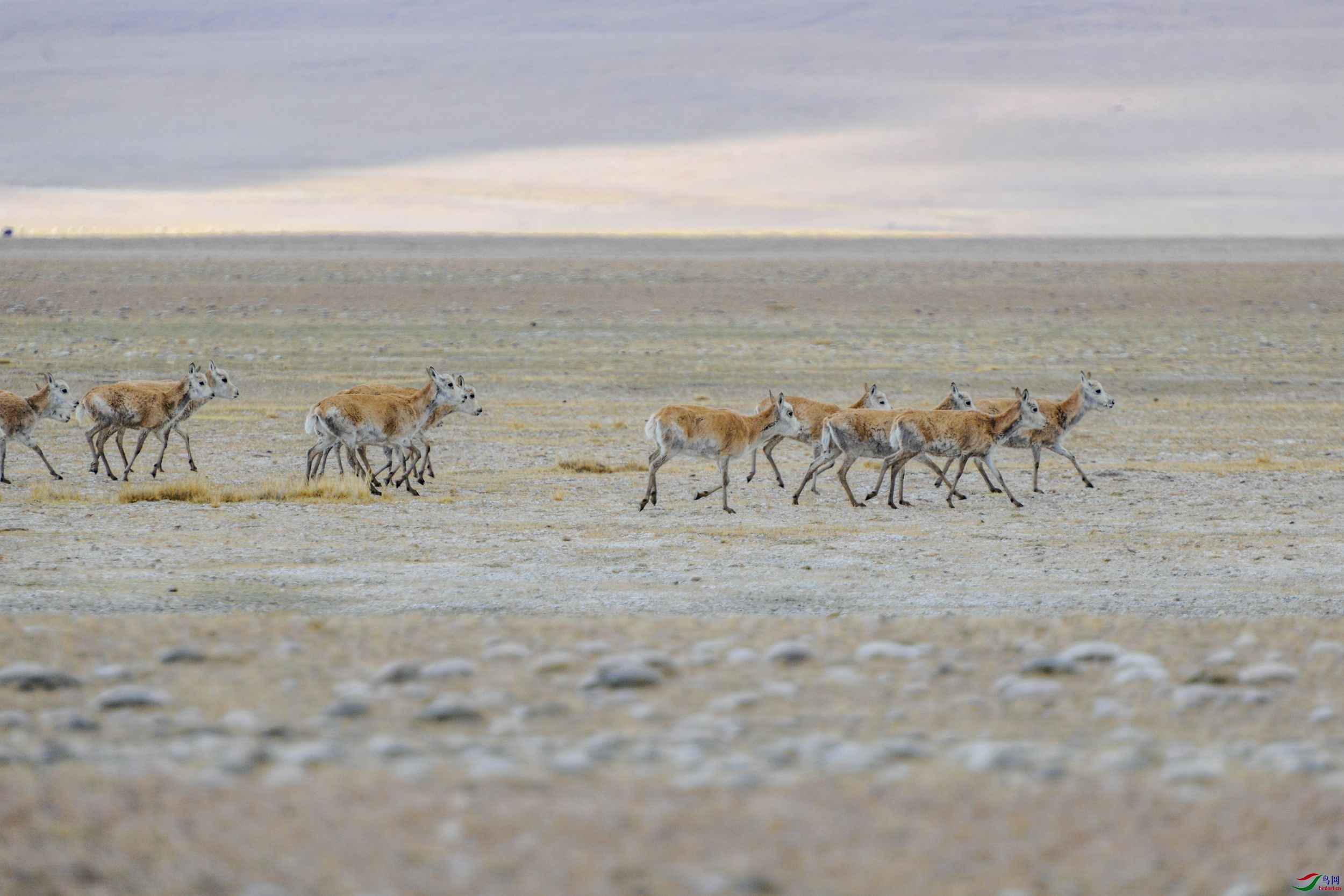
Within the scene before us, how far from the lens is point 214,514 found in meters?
14.9

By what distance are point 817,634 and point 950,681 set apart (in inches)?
50.5

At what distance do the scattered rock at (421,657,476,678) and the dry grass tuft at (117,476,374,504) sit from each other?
8.97 meters

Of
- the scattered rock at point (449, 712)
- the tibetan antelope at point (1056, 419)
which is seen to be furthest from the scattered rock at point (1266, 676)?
the tibetan antelope at point (1056, 419)

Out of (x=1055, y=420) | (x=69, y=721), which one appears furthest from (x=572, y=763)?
(x=1055, y=420)

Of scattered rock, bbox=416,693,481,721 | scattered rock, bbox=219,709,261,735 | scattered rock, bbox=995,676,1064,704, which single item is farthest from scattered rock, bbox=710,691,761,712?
scattered rock, bbox=219,709,261,735

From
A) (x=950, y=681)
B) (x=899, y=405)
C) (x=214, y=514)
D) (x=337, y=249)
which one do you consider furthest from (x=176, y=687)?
(x=337, y=249)

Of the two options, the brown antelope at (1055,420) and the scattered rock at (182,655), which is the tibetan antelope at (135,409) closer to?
the brown antelope at (1055,420)

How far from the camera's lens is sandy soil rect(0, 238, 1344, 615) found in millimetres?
11359

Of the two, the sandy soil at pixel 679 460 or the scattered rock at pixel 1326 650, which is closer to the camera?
the scattered rock at pixel 1326 650

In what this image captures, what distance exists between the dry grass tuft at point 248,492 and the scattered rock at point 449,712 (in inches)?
385

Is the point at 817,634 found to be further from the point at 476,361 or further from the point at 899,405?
the point at 476,361

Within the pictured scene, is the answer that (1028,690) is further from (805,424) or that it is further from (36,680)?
(805,424)

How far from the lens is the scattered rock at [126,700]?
22.5 feet

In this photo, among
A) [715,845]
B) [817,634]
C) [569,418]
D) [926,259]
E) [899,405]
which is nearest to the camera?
[715,845]
